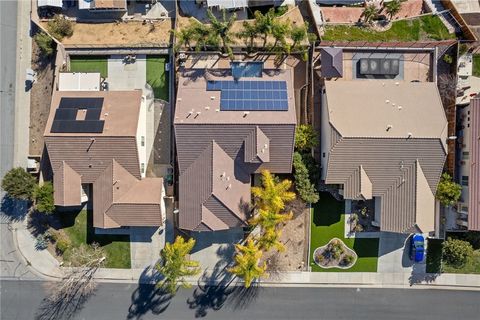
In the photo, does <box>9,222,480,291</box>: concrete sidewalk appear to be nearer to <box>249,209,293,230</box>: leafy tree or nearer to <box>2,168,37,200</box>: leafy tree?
<box>249,209,293,230</box>: leafy tree

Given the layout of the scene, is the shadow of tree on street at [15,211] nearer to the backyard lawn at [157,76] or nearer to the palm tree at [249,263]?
the backyard lawn at [157,76]

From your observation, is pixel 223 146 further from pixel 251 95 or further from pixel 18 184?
pixel 18 184

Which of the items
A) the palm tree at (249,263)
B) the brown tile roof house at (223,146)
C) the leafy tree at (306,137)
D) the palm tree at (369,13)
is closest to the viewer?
the brown tile roof house at (223,146)

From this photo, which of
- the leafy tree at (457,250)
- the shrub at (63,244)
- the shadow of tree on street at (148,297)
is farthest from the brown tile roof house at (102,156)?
the leafy tree at (457,250)

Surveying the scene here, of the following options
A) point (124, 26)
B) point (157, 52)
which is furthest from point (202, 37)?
point (124, 26)

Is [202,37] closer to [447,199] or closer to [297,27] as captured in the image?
[297,27]

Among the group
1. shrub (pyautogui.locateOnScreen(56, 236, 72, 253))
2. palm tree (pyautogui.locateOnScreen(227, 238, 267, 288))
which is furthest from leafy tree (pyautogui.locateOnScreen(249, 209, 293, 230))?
shrub (pyautogui.locateOnScreen(56, 236, 72, 253))
